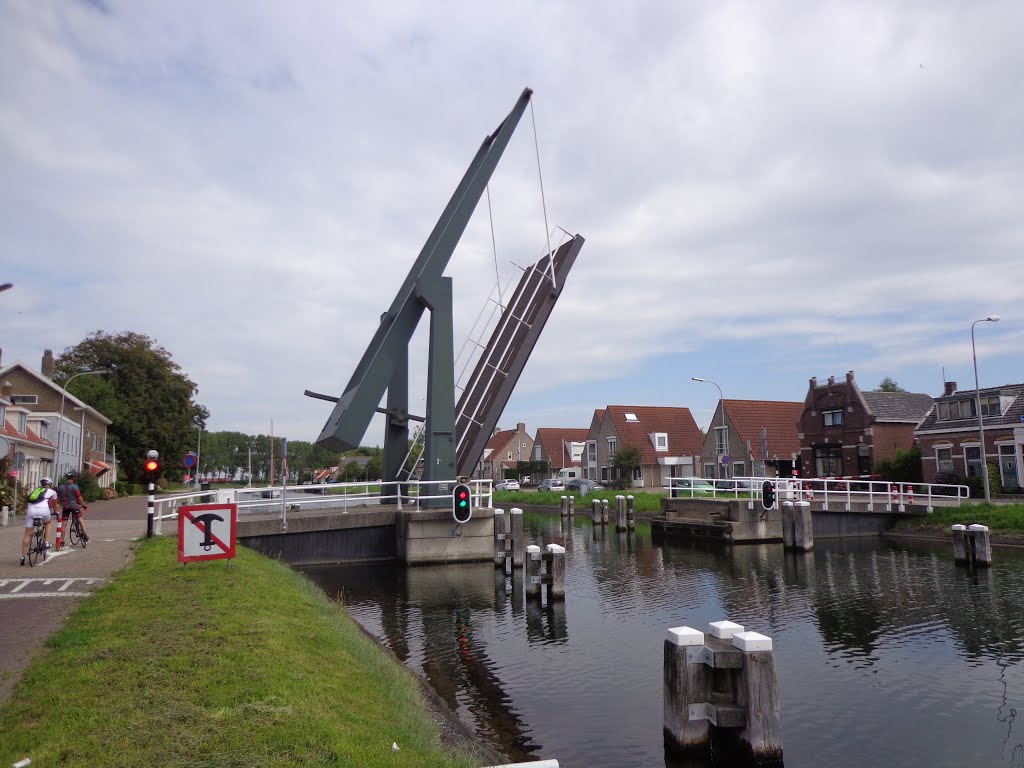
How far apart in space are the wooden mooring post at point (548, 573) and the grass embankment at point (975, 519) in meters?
16.4

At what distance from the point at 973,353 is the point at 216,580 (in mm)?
27237

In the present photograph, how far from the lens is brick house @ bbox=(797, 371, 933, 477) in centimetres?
3881

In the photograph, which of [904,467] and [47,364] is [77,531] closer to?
[904,467]

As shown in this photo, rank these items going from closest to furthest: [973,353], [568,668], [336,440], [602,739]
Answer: [602,739]
[568,668]
[336,440]
[973,353]

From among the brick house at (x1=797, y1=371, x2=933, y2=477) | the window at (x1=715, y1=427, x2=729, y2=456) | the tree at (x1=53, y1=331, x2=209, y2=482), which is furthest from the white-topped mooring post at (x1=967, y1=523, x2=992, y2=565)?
the tree at (x1=53, y1=331, x2=209, y2=482)

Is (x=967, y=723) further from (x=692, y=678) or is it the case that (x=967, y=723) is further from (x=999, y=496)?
(x=999, y=496)

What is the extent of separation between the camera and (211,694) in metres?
5.00

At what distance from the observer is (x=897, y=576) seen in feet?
53.5

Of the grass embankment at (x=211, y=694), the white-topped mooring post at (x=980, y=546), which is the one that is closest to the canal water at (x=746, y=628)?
the white-topped mooring post at (x=980, y=546)

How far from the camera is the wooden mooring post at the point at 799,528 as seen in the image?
21.5 meters

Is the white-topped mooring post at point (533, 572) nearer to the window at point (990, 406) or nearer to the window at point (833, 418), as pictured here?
the window at point (990, 406)

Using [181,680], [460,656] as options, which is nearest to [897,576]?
[460,656]

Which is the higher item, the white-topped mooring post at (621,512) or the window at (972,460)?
the window at (972,460)

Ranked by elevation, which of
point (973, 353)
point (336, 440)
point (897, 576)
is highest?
point (973, 353)
